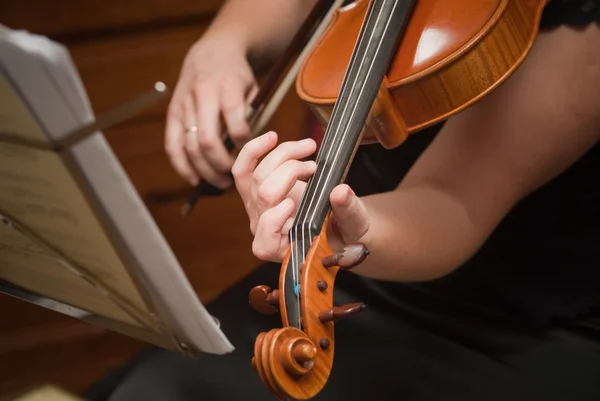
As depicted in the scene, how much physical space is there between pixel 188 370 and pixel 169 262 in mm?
329

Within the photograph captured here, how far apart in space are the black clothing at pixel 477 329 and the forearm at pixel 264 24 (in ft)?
0.69

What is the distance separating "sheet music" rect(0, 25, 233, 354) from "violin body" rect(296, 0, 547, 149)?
0.69 ft

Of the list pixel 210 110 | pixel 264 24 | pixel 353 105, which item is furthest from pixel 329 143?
pixel 264 24

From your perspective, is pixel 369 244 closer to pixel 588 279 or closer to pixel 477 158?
pixel 477 158

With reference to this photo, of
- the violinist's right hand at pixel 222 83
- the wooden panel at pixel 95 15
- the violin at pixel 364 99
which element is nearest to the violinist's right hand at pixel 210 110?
the violinist's right hand at pixel 222 83

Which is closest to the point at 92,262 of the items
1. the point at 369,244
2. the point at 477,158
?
the point at 369,244

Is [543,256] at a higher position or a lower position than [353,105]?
lower

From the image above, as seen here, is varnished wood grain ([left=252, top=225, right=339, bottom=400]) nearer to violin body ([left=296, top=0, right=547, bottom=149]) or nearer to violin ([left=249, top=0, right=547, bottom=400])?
violin ([left=249, top=0, right=547, bottom=400])

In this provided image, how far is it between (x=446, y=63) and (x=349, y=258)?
19 cm

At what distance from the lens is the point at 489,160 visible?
0.62 m

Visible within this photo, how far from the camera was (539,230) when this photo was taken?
713 mm

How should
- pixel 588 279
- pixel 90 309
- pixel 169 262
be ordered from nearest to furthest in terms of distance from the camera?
1. pixel 169 262
2. pixel 90 309
3. pixel 588 279

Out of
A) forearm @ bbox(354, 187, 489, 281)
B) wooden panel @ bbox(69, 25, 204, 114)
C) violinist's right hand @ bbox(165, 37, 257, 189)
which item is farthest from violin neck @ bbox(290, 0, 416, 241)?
wooden panel @ bbox(69, 25, 204, 114)

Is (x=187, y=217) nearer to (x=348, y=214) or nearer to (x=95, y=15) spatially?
(x=95, y=15)
